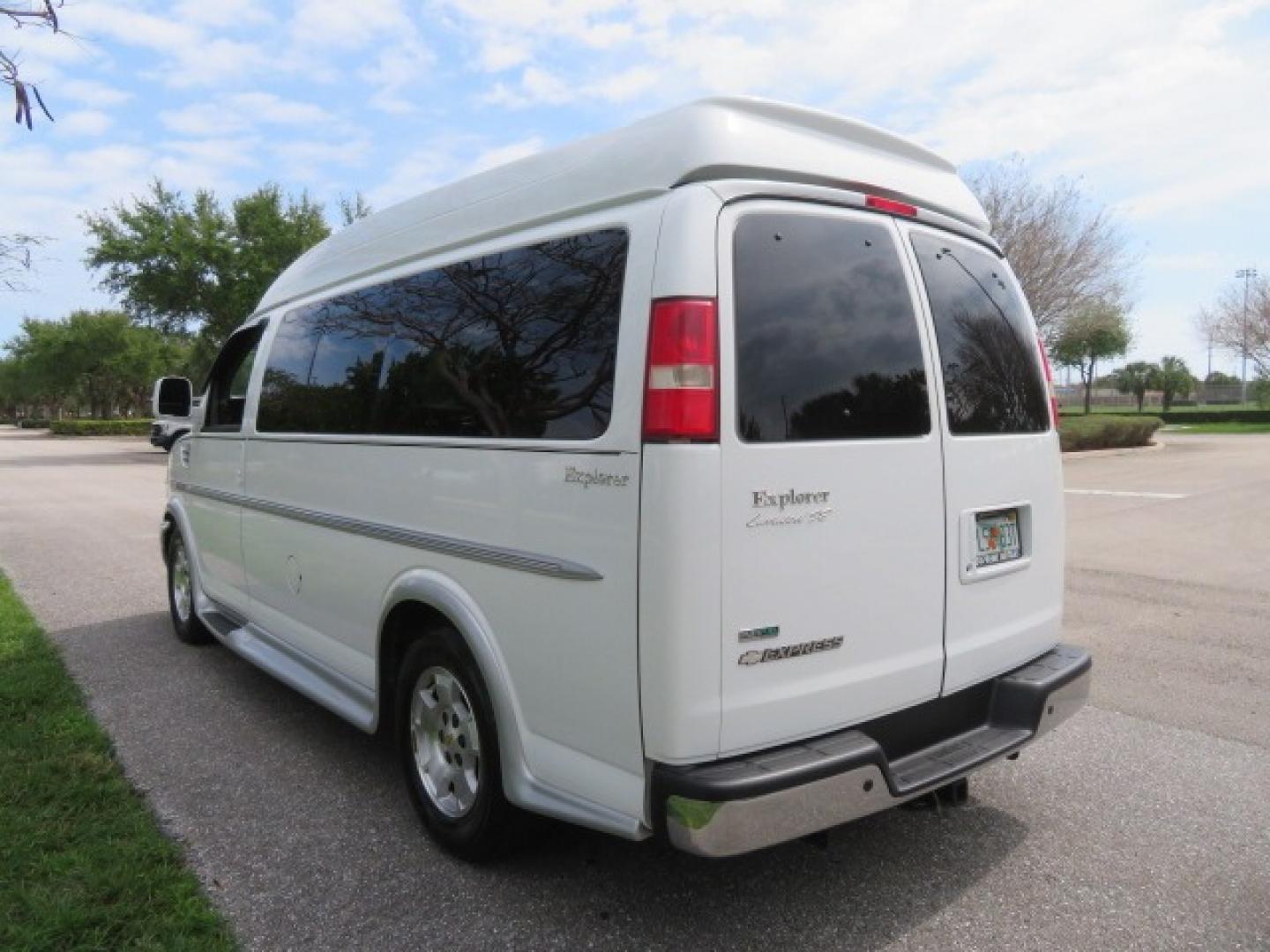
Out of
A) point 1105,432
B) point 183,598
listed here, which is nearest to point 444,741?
point 183,598

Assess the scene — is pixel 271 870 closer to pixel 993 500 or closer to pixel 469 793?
pixel 469 793

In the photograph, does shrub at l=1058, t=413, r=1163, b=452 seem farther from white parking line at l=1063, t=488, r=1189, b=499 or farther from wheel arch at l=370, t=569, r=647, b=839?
wheel arch at l=370, t=569, r=647, b=839

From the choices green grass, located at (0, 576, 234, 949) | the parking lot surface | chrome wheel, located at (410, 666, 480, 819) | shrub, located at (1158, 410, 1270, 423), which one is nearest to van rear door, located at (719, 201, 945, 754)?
the parking lot surface

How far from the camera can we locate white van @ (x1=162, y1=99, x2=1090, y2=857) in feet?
7.75

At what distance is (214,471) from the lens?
17.4ft

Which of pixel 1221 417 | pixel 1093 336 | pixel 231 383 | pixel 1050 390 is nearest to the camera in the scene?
pixel 1050 390

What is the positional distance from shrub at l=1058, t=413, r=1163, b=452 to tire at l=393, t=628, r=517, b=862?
23115 mm

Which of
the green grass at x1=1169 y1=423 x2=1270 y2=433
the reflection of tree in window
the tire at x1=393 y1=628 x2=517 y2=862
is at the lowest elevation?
the tire at x1=393 y1=628 x2=517 y2=862

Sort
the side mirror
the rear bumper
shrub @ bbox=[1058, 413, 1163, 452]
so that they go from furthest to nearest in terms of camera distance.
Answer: shrub @ bbox=[1058, 413, 1163, 452], the side mirror, the rear bumper

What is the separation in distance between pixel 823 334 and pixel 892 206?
0.62 metres

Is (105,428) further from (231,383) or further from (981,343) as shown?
(981,343)

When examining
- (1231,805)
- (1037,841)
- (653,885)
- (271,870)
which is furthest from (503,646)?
(1231,805)

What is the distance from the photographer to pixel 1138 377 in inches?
2692

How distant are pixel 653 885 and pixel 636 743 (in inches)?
32.9
